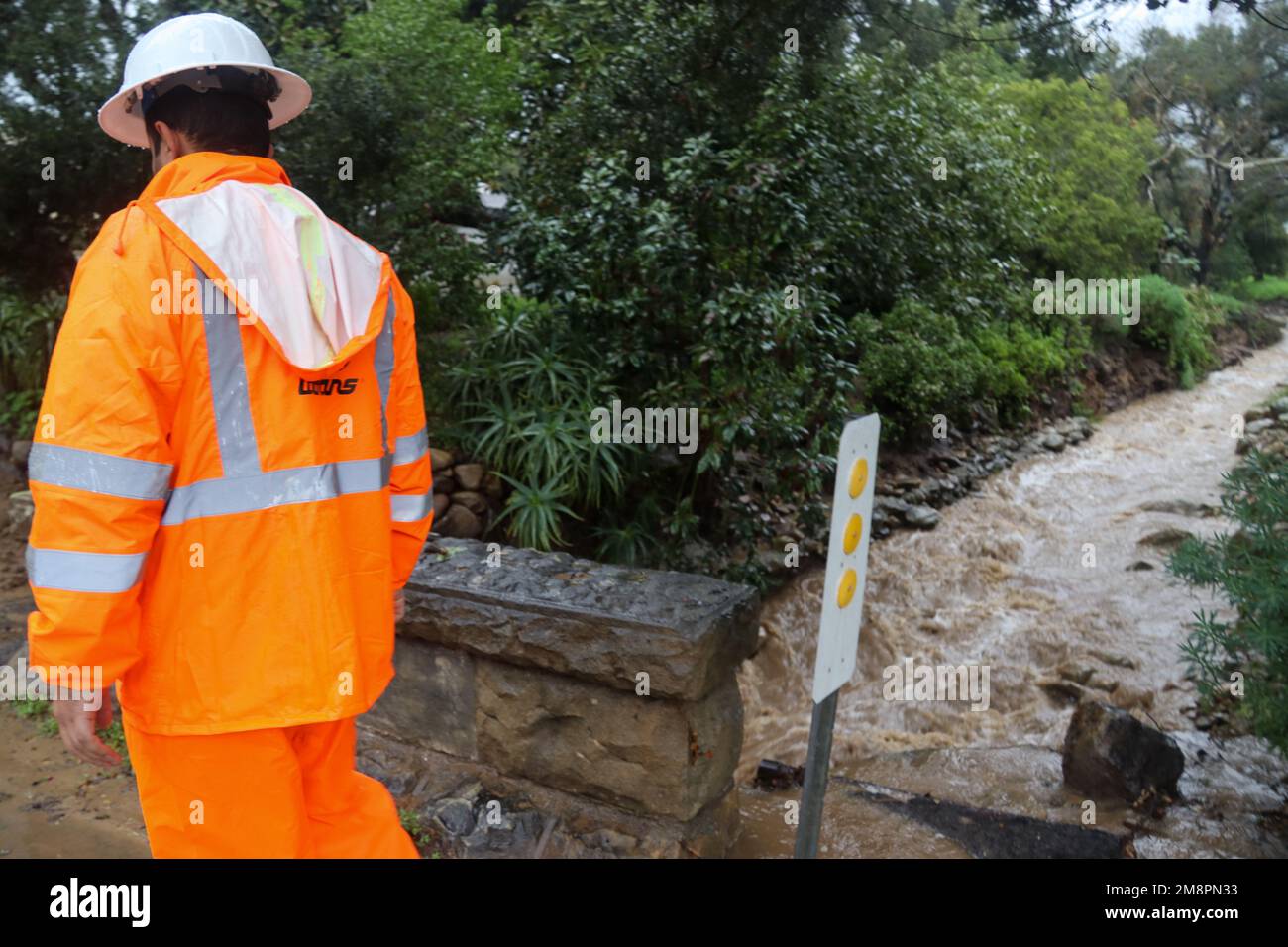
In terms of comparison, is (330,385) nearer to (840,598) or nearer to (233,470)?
(233,470)

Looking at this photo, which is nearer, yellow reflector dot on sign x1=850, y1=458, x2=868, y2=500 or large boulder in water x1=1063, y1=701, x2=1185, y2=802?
yellow reflector dot on sign x1=850, y1=458, x2=868, y2=500

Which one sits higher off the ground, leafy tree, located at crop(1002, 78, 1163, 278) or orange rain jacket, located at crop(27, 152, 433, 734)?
leafy tree, located at crop(1002, 78, 1163, 278)

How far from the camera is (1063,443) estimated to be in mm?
12688

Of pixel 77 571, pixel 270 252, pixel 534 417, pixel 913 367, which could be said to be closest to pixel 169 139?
pixel 270 252

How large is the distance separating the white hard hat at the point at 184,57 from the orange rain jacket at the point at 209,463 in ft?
0.57

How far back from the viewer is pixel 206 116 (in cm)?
215

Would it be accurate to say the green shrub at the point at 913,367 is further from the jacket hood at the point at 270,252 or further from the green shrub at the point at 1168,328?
the green shrub at the point at 1168,328

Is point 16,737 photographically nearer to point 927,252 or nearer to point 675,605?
point 675,605

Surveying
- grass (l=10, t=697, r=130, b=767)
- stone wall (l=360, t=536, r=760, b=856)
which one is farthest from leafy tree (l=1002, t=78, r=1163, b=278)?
grass (l=10, t=697, r=130, b=767)

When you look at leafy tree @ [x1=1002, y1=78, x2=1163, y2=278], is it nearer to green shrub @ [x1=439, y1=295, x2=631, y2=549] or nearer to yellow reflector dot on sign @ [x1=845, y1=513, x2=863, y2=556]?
green shrub @ [x1=439, y1=295, x2=631, y2=549]

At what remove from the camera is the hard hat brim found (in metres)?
2.18

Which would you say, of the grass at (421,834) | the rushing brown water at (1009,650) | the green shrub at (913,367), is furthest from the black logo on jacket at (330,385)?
the green shrub at (913,367)

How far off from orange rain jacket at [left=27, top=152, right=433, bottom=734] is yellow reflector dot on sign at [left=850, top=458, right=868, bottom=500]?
1020 mm

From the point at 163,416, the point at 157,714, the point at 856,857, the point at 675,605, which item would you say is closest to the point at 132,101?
the point at 163,416
